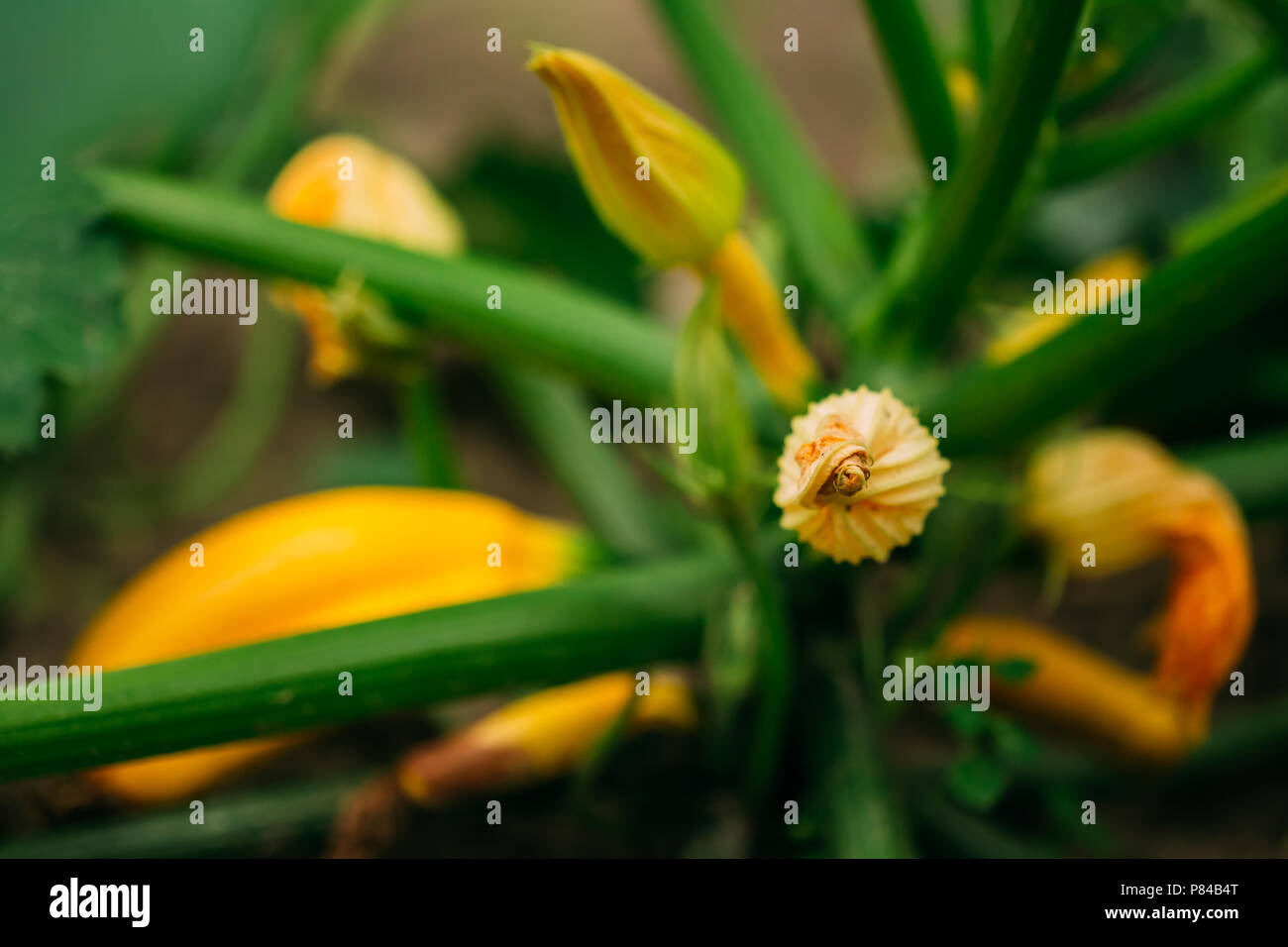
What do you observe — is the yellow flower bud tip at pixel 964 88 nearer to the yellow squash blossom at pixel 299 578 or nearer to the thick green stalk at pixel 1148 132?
the thick green stalk at pixel 1148 132

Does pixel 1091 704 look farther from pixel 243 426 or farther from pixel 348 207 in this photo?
pixel 243 426

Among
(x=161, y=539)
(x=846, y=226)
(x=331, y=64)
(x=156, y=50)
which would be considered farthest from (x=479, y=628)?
(x=331, y=64)

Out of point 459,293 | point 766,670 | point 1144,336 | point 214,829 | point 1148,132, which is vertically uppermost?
point 1148,132

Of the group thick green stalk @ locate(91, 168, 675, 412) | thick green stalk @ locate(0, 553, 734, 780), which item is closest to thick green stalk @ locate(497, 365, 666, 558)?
thick green stalk @ locate(91, 168, 675, 412)

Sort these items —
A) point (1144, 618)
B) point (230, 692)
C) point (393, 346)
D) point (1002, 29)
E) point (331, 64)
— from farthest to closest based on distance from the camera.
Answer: point (331, 64), point (1144, 618), point (1002, 29), point (393, 346), point (230, 692)

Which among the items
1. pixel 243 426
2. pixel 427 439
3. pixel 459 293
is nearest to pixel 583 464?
pixel 427 439
